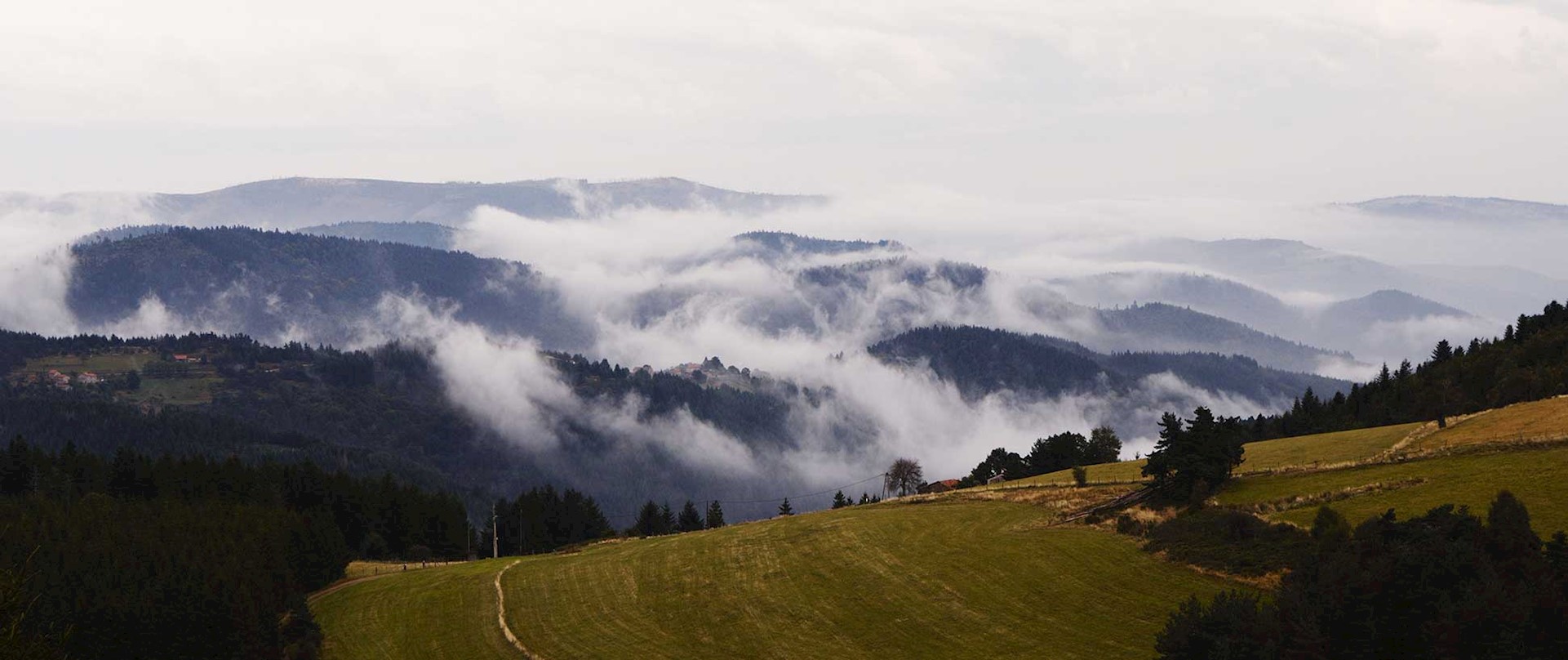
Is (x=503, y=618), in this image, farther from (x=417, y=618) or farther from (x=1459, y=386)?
(x=1459, y=386)

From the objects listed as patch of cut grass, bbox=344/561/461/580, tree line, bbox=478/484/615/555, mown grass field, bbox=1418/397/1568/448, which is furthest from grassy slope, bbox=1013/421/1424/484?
tree line, bbox=478/484/615/555

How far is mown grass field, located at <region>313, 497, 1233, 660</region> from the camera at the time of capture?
197ft

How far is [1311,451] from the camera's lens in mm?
99500

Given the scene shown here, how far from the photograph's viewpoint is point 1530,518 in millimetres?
55625

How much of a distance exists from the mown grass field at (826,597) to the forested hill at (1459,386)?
57628 mm

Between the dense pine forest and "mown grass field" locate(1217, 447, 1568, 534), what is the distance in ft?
194

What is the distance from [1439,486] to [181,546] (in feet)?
285

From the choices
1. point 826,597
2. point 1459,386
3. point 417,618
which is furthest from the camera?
point 1459,386

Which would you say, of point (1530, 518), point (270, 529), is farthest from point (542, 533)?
point (1530, 518)

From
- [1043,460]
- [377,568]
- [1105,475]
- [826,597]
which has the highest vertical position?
[1043,460]

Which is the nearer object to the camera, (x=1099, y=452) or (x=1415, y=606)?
(x=1415, y=606)

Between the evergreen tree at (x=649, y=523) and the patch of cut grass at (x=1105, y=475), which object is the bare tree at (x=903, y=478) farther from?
the patch of cut grass at (x=1105, y=475)

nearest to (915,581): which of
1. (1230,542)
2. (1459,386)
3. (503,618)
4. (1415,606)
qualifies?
(1230,542)

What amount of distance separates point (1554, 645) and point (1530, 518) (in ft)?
57.3
